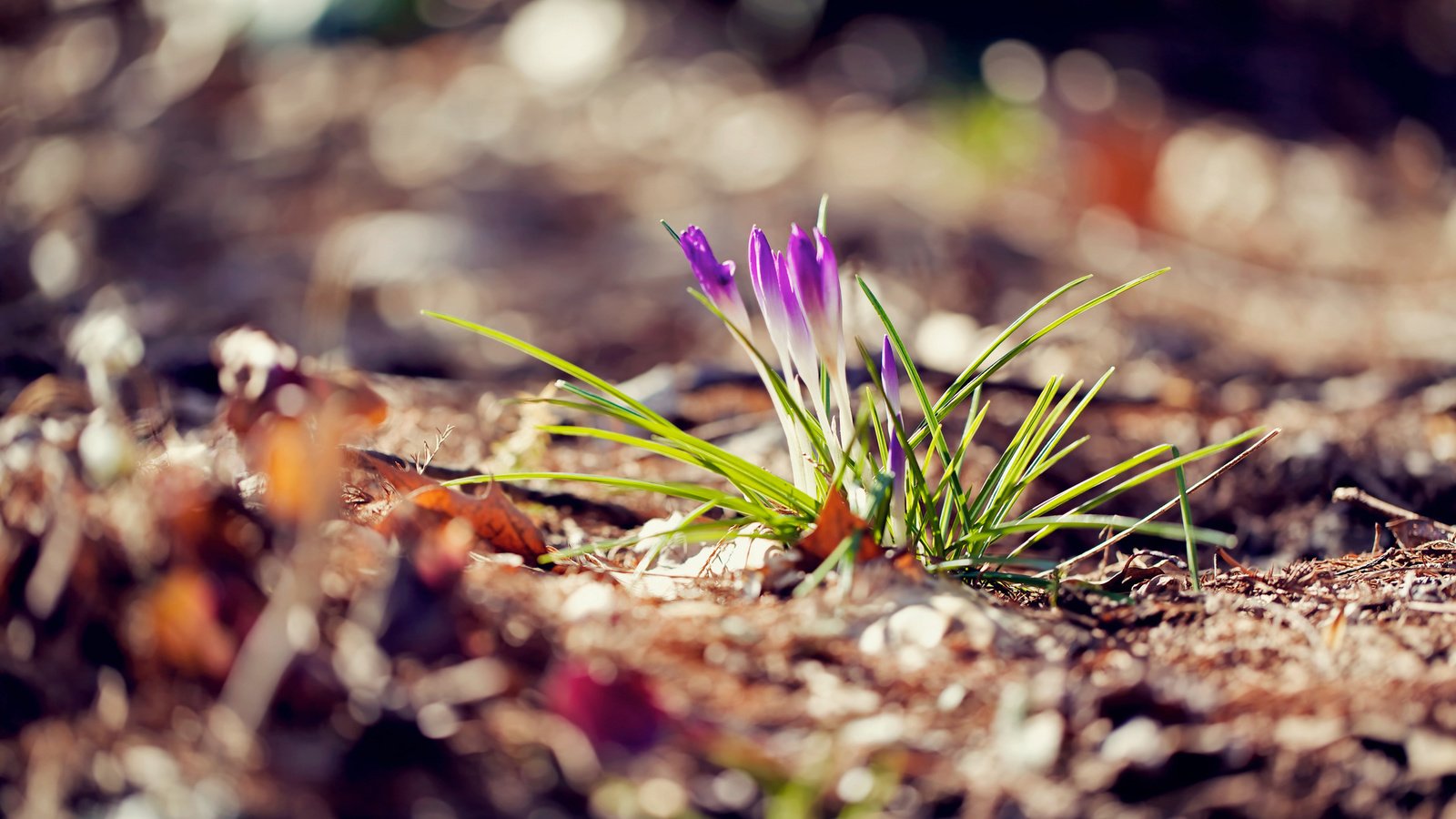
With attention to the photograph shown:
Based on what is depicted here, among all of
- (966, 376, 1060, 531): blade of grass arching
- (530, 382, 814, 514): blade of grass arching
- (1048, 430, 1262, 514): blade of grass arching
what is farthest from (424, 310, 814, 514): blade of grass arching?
(1048, 430, 1262, 514): blade of grass arching

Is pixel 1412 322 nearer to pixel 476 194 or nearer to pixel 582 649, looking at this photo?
pixel 582 649

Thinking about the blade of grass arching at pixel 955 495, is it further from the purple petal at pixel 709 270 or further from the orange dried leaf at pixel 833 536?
the purple petal at pixel 709 270

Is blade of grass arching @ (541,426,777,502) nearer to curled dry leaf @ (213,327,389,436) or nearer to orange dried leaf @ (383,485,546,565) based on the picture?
orange dried leaf @ (383,485,546,565)

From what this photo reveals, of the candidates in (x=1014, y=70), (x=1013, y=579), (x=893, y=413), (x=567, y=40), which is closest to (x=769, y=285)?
(x=893, y=413)

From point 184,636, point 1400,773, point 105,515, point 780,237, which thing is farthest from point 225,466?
point 780,237

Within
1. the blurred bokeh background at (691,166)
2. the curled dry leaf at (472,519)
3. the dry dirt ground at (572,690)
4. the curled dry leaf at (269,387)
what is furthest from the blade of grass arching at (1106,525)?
the blurred bokeh background at (691,166)

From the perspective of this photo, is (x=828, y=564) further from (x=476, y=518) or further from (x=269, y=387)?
(x=269, y=387)
